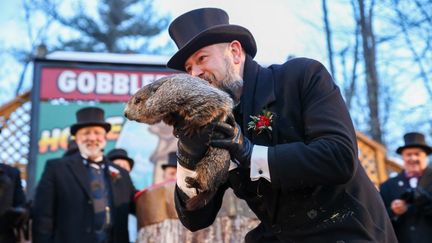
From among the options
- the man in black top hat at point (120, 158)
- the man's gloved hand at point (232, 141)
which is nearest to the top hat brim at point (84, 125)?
the man in black top hat at point (120, 158)

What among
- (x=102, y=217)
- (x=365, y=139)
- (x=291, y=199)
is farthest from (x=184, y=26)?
(x=365, y=139)

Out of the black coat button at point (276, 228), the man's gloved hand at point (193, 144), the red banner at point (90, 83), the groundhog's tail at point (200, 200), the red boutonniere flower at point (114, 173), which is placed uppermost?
the red banner at point (90, 83)

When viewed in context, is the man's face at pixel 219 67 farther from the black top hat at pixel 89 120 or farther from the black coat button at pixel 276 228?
the black top hat at pixel 89 120

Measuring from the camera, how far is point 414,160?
6.80 metres

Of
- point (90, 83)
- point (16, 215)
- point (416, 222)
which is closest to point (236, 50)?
point (16, 215)

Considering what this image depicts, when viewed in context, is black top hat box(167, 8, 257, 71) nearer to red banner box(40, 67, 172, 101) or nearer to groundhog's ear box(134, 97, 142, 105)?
groundhog's ear box(134, 97, 142, 105)

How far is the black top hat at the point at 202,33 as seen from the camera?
2.52 m

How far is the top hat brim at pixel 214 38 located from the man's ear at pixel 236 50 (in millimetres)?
18

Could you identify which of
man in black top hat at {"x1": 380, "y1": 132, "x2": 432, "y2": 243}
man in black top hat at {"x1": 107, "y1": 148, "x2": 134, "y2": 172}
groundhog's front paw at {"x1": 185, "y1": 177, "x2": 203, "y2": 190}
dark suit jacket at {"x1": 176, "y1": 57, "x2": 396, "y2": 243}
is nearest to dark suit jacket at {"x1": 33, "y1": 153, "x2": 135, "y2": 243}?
man in black top hat at {"x1": 107, "y1": 148, "x2": 134, "y2": 172}

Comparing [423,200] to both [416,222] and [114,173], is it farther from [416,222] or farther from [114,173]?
[114,173]

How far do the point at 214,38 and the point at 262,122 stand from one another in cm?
46

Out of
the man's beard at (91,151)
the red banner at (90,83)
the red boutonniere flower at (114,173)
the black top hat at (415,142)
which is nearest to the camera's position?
the red boutonniere flower at (114,173)

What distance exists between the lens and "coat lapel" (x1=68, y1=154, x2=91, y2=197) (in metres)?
5.43

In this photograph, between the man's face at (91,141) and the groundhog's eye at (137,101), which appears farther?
the man's face at (91,141)
